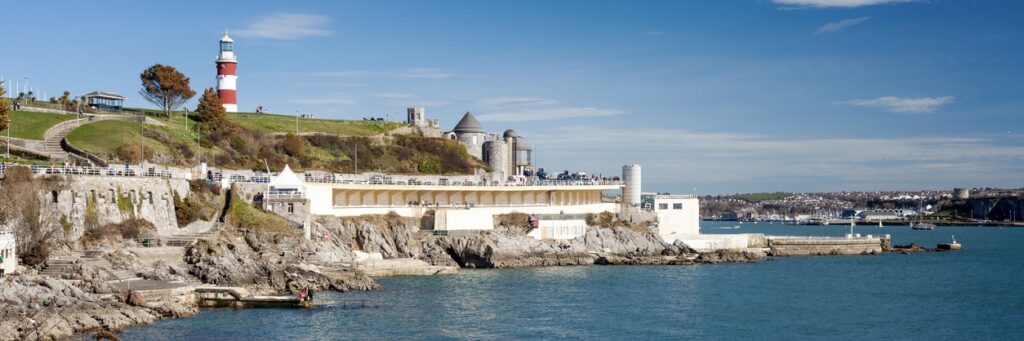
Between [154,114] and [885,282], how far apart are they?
60103 millimetres

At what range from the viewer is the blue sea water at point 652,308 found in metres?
42.7

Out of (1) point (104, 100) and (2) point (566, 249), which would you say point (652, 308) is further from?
(1) point (104, 100)

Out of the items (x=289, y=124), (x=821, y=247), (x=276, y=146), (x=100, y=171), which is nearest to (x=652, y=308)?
(x=100, y=171)

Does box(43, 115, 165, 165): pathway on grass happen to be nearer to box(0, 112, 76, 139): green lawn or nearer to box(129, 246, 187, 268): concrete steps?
box(0, 112, 76, 139): green lawn

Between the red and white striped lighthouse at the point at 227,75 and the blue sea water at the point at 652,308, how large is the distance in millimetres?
38146

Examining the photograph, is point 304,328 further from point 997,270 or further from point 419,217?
point 997,270

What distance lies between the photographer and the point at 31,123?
249 ft

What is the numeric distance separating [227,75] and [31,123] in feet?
71.3

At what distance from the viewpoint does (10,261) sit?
1762 inches

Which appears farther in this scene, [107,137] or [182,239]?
[107,137]

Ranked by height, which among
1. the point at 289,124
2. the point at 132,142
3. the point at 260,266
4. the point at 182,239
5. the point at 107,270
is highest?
the point at 289,124

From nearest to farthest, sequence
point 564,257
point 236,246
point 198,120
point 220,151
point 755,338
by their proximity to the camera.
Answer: point 755,338, point 236,246, point 564,257, point 220,151, point 198,120

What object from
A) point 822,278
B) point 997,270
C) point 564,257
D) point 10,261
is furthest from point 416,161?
point 10,261

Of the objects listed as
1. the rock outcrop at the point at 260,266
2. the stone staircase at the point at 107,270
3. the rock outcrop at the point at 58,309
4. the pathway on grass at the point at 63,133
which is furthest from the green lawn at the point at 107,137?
the rock outcrop at the point at 58,309
